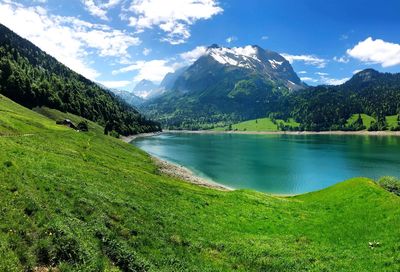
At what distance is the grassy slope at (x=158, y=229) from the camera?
2105cm

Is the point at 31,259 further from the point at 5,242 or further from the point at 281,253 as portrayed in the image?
the point at 281,253

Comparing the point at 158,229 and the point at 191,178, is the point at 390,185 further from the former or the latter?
the point at 191,178

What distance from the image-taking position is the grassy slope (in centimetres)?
2105

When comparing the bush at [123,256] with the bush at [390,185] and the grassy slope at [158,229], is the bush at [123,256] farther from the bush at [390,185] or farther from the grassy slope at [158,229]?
the bush at [390,185]

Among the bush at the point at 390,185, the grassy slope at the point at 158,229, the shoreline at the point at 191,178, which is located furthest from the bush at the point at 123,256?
the shoreline at the point at 191,178

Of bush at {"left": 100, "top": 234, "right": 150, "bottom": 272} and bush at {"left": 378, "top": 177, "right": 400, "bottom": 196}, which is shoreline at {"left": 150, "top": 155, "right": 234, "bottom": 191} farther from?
bush at {"left": 100, "top": 234, "right": 150, "bottom": 272}

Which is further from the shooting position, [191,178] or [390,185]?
[191,178]

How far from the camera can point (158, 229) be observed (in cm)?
3009

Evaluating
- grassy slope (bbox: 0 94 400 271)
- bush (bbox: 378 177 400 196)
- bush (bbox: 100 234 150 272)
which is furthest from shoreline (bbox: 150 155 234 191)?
bush (bbox: 100 234 150 272)

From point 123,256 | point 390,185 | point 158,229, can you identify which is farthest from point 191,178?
point 123,256

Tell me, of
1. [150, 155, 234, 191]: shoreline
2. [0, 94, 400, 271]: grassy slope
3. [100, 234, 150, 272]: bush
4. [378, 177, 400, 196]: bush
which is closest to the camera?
[0, 94, 400, 271]: grassy slope

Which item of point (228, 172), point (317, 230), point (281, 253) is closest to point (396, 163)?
point (228, 172)

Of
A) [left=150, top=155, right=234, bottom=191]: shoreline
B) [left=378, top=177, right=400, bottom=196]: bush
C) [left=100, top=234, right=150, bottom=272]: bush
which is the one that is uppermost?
[left=100, top=234, right=150, bottom=272]: bush

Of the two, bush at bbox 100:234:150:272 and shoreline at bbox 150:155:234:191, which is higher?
bush at bbox 100:234:150:272
